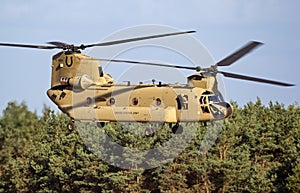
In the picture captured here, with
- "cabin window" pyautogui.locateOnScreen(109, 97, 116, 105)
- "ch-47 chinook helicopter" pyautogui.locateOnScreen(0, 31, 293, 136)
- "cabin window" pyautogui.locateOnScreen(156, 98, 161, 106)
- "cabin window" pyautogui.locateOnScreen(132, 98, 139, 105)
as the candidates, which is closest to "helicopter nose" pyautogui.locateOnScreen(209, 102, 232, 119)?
"ch-47 chinook helicopter" pyautogui.locateOnScreen(0, 31, 293, 136)

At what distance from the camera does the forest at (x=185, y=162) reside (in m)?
75.7

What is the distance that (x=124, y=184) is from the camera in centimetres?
7562

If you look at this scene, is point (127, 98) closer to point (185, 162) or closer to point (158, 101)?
point (158, 101)

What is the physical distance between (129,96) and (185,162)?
36253mm

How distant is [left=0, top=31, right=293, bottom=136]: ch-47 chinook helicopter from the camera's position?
1610 inches

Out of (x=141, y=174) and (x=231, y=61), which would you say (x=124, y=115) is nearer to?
(x=231, y=61)

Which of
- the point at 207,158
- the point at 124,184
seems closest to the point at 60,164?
the point at 124,184

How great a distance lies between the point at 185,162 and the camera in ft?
253

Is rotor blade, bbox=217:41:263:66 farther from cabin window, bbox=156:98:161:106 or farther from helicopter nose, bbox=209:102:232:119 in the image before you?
cabin window, bbox=156:98:161:106

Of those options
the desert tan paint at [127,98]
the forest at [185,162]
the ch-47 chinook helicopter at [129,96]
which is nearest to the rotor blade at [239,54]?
the ch-47 chinook helicopter at [129,96]

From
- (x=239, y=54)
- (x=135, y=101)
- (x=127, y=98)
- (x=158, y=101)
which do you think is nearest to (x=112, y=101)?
(x=127, y=98)

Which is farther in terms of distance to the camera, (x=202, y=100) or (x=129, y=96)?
(x=129, y=96)

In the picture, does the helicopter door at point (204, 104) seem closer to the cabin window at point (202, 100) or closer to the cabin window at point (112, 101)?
the cabin window at point (202, 100)

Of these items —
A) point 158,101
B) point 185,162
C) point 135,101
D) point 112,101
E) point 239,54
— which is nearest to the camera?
point 239,54
